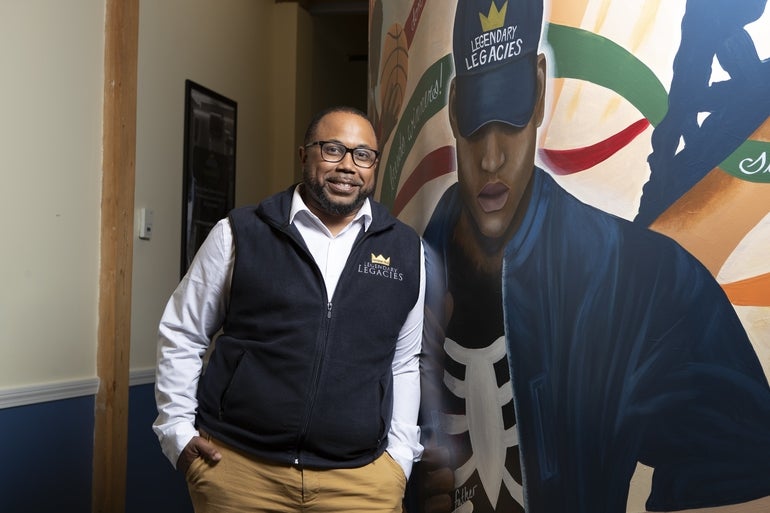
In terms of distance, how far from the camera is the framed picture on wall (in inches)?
177

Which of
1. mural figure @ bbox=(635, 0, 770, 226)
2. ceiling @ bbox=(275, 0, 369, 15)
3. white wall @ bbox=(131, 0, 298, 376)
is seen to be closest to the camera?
mural figure @ bbox=(635, 0, 770, 226)

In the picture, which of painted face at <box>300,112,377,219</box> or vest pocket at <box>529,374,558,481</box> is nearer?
vest pocket at <box>529,374,558,481</box>

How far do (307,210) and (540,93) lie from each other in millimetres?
585

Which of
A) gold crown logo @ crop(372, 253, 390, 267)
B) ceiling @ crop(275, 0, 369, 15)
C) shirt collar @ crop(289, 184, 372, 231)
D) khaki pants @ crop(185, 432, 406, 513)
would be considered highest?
ceiling @ crop(275, 0, 369, 15)

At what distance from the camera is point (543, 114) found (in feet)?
6.68

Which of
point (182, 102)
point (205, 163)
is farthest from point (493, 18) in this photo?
point (205, 163)

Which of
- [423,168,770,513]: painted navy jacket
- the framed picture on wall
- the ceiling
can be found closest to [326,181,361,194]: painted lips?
[423,168,770,513]: painted navy jacket

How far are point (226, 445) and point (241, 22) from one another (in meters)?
3.40

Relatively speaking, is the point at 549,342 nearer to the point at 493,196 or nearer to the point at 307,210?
the point at 493,196

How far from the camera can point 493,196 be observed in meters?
2.18

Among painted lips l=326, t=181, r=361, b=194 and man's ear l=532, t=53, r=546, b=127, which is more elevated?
man's ear l=532, t=53, r=546, b=127

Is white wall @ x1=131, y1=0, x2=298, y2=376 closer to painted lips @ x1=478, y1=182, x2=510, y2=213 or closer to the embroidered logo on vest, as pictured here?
the embroidered logo on vest

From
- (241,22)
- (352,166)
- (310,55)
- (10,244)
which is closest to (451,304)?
(352,166)

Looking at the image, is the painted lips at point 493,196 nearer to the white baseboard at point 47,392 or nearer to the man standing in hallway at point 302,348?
the man standing in hallway at point 302,348
